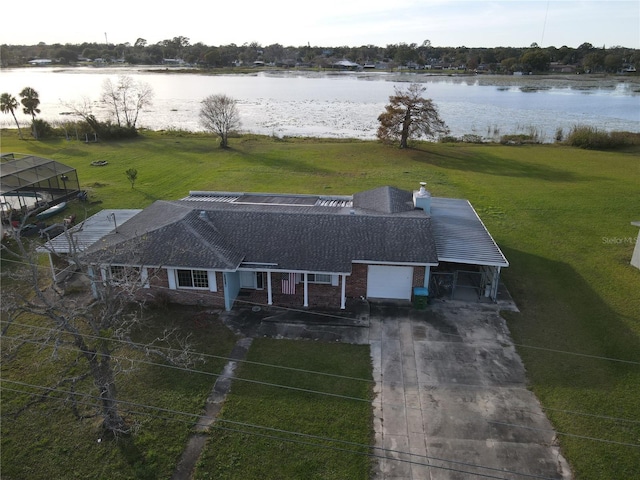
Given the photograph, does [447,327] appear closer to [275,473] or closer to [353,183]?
[275,473]

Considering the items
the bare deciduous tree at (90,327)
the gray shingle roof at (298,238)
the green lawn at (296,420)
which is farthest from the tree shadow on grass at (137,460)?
the gray shingle roof at (298,238)

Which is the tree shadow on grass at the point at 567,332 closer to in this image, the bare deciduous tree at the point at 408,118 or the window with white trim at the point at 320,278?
the window with white trim at the point at 320,278

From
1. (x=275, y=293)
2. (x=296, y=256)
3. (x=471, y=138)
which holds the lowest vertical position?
(x=275, y=293)

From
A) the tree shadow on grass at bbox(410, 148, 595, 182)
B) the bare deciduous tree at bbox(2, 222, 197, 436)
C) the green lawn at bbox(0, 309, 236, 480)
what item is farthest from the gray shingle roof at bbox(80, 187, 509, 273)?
the tree shadow on grass at bbox(410, 148, 595, 182)

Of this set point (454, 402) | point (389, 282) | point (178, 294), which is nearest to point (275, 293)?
point (178, 294)

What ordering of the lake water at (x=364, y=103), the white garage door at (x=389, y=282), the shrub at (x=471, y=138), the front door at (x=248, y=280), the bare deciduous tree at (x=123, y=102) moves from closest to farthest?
the white garage door at (x=389, y=282) < the front door at (x=248, y=280) < the shrub at (x=471, y=138) < the bare deciduous tree at (x=123, y=102) < the lake water at (x=364, y=103)

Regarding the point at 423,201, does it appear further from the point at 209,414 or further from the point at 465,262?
the point at 209,414
